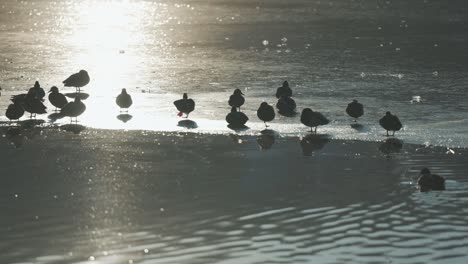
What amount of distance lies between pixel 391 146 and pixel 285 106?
166 inches

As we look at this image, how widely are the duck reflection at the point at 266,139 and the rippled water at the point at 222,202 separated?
146 millimetres

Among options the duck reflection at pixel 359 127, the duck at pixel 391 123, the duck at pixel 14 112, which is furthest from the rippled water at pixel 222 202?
the duck at pixel 14 112

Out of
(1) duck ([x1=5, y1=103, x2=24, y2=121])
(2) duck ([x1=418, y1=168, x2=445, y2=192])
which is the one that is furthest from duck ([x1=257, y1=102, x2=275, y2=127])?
(2) duck ([x1=418, y1=168, x2=445, y2=192])

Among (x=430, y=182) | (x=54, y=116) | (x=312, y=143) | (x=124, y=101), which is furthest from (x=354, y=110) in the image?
(x=54, y=116)

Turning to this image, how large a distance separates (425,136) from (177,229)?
857 centimetres

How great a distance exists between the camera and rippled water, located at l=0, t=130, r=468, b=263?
44.8ft

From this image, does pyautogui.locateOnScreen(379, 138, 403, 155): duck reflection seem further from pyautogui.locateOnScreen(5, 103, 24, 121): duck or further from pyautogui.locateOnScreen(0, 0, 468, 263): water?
pyautogui.locateOnScreen(5, 103, 24, 121): duck

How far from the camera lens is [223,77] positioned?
3133 centimetres

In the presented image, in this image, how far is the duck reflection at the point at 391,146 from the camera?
67.1ft

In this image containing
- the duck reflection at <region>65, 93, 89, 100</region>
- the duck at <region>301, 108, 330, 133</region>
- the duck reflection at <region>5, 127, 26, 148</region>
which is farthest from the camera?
the duck reflection at <region>65, 93, 89, 100</region>

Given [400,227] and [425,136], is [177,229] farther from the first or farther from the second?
[425,136]

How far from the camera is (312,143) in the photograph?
21.3 m

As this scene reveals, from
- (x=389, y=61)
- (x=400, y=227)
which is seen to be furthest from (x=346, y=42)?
(x=400, y=227)

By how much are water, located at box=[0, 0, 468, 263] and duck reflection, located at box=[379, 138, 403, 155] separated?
247 millimetres
